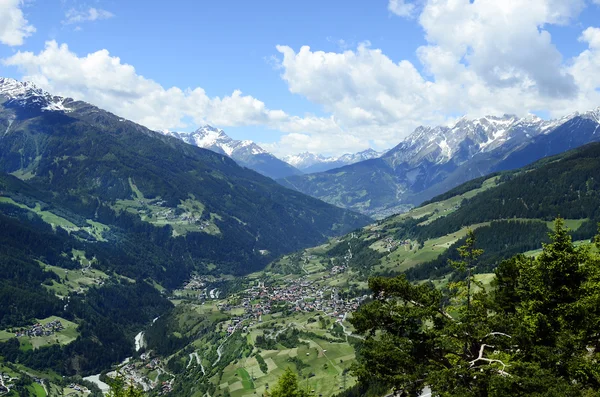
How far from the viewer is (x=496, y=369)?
28.7 meters

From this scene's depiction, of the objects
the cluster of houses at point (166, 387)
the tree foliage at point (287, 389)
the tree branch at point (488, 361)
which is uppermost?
the tree branch at point (488, 361)

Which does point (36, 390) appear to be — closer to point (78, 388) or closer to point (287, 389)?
point (78, 388)

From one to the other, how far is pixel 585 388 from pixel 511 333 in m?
5.50

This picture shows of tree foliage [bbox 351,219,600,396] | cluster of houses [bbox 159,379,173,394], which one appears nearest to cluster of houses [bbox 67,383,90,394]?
cluster of houses [bbox 159,379,173,394]

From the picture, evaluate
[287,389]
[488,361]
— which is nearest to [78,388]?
[287,389]

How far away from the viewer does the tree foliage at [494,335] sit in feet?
95.5

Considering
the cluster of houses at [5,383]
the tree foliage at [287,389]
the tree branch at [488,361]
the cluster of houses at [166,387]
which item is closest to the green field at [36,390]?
the cluster of houses at [5,383]

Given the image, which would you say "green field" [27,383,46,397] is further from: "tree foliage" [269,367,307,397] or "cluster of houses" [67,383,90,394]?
"tree foliage" [269,367,307,397]

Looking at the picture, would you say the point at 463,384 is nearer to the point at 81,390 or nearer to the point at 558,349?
the point at 558,349

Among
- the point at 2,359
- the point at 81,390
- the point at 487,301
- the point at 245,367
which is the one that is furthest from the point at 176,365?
the point at 487,301

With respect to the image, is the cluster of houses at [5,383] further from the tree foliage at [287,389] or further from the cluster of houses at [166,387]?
the tree foliage at [287,389]

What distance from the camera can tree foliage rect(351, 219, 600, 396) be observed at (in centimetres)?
2909

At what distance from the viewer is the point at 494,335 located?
3316cm

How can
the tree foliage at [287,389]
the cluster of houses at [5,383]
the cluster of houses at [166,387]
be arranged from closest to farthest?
the tree foliage at [287,389], the cluster of houses at [5,383], the cluster of houses at [166,387]
